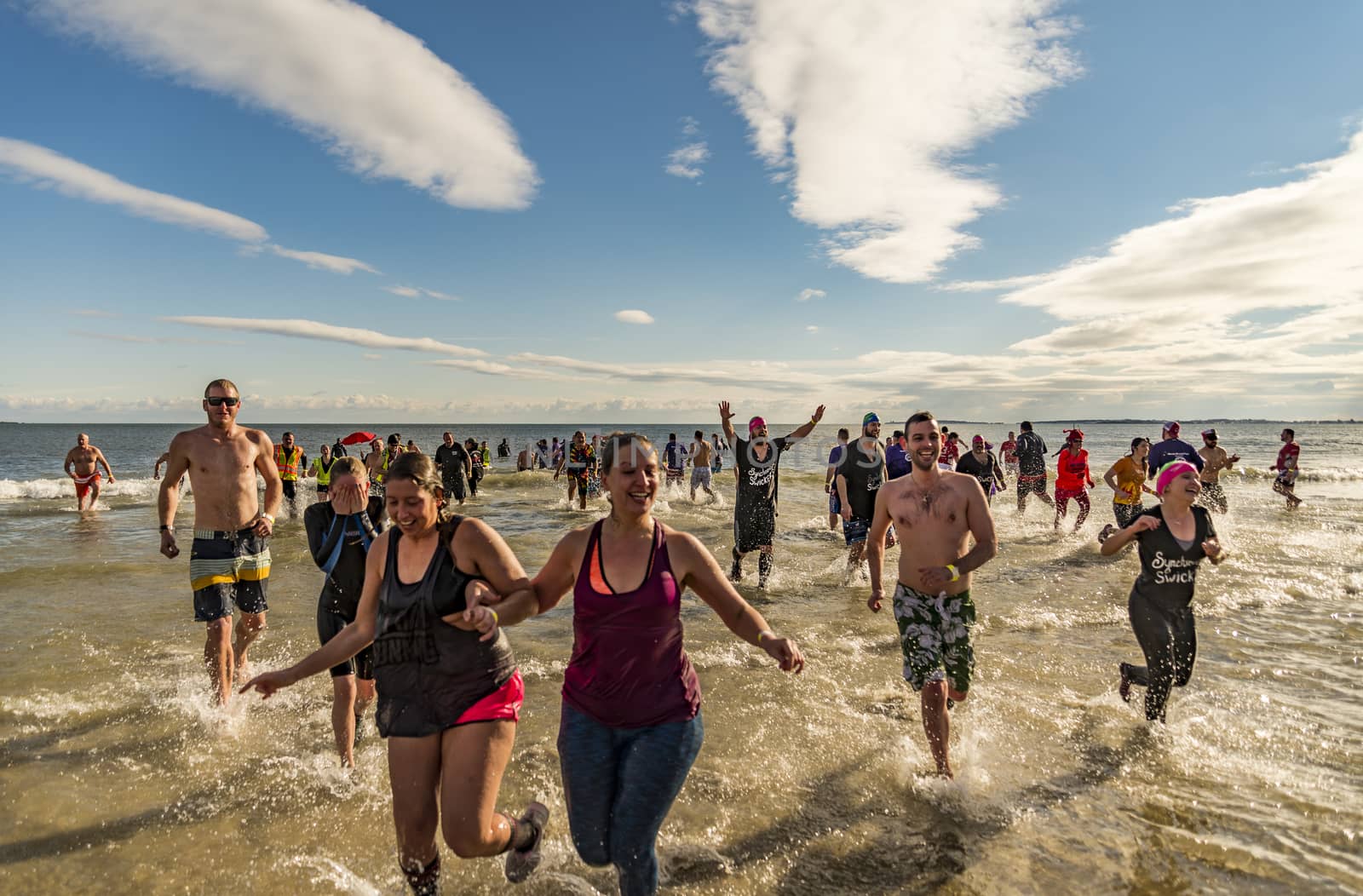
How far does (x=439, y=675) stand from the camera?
9.36ft

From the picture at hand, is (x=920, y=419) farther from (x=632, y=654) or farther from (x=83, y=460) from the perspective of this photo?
(x=83, y=460)

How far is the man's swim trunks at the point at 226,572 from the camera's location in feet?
16.8

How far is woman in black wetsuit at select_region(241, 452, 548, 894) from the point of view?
2.82 meters

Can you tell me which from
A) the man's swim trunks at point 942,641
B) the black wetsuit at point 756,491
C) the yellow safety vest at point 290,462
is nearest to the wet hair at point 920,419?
the man's swim trunks at point 942,641

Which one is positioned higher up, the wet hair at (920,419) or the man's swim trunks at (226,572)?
the wet hair at (920,419)

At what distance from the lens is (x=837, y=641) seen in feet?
24.1

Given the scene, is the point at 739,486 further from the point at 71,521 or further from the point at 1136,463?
the point at 71,521

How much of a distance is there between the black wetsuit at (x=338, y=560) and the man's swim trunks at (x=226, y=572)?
4.82 feet

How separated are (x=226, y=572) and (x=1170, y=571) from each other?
22.6ft

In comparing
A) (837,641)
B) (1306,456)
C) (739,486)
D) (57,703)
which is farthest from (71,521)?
(1306,456)

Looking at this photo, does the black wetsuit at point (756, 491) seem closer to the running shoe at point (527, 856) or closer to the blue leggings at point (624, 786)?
the running shoe at point (527, 856)

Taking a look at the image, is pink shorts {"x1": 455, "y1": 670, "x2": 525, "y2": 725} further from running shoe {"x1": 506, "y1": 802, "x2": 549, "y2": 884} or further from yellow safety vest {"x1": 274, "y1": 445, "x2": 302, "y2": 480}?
yellow safety vest {"x1": 274, "y1": 445, "x2": 302, "y2": 480}

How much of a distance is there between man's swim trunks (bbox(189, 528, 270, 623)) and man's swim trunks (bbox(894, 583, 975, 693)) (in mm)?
4891

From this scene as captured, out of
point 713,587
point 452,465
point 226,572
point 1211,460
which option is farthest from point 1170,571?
point 452,465
